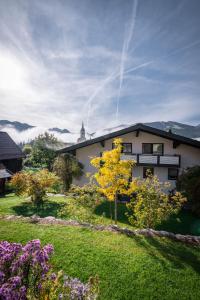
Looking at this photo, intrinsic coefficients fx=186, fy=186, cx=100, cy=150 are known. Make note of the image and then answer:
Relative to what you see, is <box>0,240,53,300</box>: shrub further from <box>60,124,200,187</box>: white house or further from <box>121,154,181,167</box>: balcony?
<box>121,154,181,167</box>: balcony

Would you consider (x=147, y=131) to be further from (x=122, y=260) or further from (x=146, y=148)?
(x=122, y=260)

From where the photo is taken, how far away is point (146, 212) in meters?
8.51

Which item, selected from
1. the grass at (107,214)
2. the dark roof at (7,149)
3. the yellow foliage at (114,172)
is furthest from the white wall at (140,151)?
the dark roof at (7,149)

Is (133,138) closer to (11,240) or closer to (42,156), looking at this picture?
(11,240)

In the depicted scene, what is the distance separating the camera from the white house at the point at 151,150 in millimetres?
17406

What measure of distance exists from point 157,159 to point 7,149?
22285 millimetres

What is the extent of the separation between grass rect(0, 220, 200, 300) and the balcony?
430 inches

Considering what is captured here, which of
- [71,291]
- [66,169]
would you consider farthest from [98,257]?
[66,169]

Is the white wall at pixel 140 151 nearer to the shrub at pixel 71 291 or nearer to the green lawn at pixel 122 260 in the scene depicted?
the green lawn at pixel 122 260

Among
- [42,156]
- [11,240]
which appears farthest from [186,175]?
[42,156]

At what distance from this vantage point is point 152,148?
1892cm

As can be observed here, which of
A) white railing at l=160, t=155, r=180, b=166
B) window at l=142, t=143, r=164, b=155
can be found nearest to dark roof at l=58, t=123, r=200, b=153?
window at l=142, t=143, r=164, b=155

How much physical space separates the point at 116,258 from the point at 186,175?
9985 mm

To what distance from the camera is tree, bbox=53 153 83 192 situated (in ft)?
58.7
